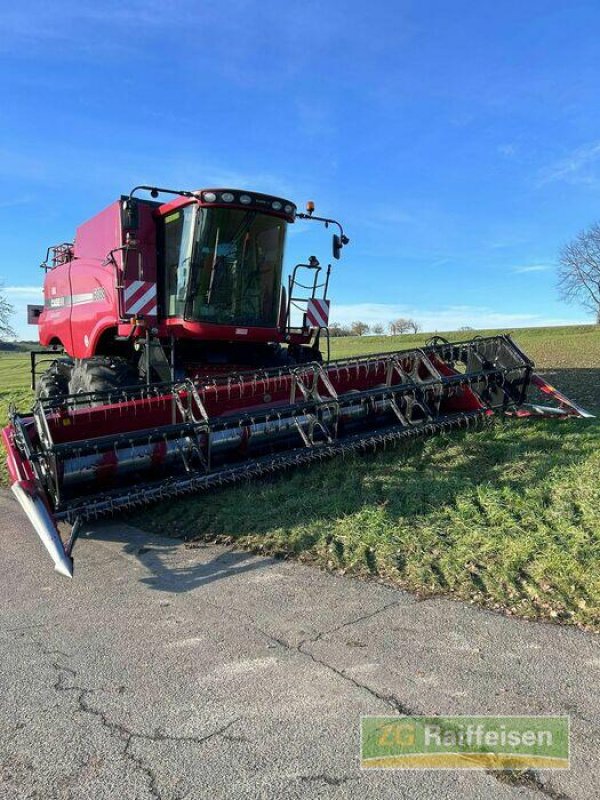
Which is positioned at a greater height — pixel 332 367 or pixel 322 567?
pixel 332 367

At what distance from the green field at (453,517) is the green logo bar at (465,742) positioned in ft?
2.92

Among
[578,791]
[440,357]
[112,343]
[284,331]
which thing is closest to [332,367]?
[440,357]

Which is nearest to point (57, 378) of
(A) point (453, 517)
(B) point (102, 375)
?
(B) point (102, 375)

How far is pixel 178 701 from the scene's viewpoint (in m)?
2.53

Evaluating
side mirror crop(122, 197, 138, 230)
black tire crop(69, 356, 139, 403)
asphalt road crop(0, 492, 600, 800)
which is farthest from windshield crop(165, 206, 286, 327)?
asphalt road crop(0, 492, 600, 800)

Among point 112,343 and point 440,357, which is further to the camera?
point 112,343

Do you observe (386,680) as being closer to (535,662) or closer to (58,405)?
(535,662)

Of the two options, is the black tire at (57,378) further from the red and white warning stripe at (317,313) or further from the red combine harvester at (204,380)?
the red and white warning stripe at (317,313)

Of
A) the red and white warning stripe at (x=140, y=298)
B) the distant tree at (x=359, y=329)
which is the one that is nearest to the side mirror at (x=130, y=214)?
the red and white warning stripe at (x=140, y=298)

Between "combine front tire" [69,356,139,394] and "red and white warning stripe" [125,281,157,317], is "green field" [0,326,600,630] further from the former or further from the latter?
"red and white warning stripe" [125,281,157,317]

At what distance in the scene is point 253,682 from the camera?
2.65 metres

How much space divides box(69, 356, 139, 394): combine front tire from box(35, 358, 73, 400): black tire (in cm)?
154

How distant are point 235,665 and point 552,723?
1361 mm

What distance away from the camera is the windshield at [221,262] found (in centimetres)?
687
